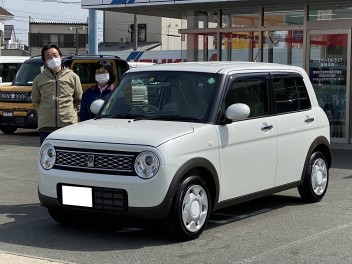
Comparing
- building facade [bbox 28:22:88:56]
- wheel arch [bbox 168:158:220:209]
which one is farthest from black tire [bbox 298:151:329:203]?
building facade [bbox 28:22:88:56]

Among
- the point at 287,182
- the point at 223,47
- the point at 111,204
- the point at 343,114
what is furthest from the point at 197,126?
the point at 223,47

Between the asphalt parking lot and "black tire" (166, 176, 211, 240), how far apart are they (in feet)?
0.38

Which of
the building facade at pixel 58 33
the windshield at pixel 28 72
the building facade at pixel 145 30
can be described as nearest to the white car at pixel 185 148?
the windshield at pixel 28 72

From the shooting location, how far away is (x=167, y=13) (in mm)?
17922

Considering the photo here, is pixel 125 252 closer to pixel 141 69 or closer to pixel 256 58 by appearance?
pixel 141 69

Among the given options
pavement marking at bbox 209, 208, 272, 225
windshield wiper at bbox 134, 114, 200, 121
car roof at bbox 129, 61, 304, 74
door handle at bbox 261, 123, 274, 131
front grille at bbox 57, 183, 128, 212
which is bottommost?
pavement marking at bbox 209, 208, 272, 225

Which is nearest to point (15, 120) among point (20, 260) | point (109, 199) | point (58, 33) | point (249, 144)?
point (249, 144)

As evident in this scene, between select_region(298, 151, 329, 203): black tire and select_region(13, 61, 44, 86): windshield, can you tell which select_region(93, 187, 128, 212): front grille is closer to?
select_region(298, 151, 329, 203): black tire

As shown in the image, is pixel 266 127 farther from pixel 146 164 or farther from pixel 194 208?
pixel 146 164

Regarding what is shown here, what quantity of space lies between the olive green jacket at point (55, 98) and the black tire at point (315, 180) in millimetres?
2917

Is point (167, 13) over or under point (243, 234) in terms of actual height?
over

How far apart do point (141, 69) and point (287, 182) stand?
7.01 feet

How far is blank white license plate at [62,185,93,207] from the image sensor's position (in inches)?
239

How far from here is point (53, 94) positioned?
778cm
